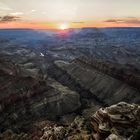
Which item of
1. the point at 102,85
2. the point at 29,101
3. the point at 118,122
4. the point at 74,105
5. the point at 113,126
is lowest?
the point at 102,85

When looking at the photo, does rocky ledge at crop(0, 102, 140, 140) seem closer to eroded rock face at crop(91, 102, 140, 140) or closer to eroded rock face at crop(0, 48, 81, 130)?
eroded rock face at crop(91, 102, 140, 140)

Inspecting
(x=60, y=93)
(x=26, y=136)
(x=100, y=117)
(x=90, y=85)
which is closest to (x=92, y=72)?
(x=90, y=85)

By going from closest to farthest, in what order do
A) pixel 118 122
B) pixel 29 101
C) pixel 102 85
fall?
pixel 118 122
pixel 29 101
pixel 102 85

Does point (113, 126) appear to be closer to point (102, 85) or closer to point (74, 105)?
point (74, 105)

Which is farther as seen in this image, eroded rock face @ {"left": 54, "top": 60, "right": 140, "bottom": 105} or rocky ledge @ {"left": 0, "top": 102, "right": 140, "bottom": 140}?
eroded rock face @ {"left": 54, "top": 60, "right": 140, "bottom": 105}

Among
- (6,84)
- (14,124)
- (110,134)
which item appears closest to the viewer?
(110,134)

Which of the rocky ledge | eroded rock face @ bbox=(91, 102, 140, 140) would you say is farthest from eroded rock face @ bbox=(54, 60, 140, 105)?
eroded rock face @ bbox=(91, 102, 140, 140)

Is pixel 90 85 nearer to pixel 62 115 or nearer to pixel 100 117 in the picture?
pixel 62 115

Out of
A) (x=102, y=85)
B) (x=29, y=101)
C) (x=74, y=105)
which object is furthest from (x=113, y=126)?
(x=102, y=85)
